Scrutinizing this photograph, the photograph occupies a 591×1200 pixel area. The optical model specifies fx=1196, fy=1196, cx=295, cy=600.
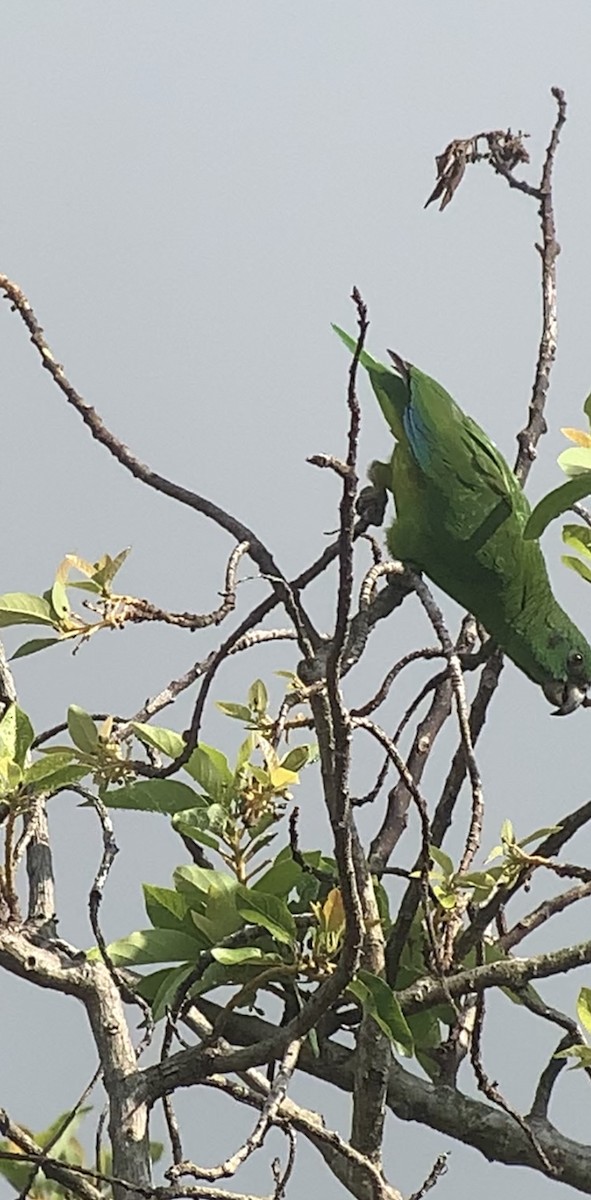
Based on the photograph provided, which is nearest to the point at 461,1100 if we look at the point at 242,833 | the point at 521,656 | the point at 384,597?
the point at 242,833

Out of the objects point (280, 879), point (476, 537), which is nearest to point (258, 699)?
point (280, 879)

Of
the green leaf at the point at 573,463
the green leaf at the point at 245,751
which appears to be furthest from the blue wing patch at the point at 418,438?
the green leaf at the point at 573,463

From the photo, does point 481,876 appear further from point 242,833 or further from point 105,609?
point 105,609

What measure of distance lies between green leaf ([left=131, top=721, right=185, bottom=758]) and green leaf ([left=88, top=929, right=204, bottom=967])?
4.0 inches

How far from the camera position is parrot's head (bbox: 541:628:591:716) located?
1116 millimetres

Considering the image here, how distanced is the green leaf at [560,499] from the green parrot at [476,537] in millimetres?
511

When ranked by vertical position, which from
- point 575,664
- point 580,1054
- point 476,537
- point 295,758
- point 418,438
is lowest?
point 580,1054

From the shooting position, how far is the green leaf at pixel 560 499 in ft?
1.75

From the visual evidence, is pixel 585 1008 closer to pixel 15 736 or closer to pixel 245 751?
pixel 245 751

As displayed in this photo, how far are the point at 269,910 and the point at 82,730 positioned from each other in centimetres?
15

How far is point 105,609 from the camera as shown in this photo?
722 millimetres

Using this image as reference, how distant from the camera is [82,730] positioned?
688mm

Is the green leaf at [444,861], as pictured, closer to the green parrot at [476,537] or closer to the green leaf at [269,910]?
the green leaf at [269,910]

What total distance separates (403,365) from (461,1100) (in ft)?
2.28
